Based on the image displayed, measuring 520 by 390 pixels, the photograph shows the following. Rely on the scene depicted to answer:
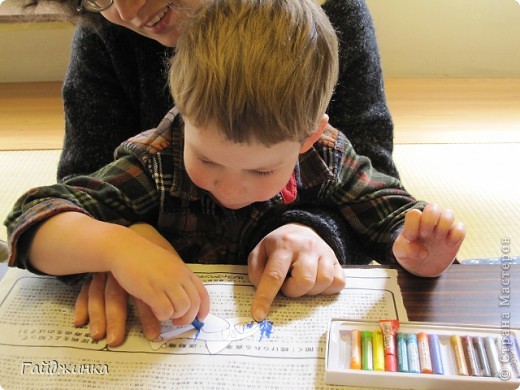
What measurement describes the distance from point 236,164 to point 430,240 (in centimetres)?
24

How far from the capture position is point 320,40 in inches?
21.6

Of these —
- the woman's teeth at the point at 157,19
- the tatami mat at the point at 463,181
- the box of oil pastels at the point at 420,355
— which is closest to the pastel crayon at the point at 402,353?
the box of oil pastels at the point at 420,355

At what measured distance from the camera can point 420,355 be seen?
1.58 ft

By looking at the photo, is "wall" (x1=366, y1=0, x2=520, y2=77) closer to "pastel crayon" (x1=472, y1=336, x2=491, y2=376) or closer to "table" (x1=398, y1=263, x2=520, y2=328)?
"table" (x1=398, y1=263, x2=520, y2=328)

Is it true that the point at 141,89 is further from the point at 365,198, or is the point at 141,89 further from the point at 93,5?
the point at 365,198

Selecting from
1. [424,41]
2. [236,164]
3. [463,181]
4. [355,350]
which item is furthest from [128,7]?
[424,41]

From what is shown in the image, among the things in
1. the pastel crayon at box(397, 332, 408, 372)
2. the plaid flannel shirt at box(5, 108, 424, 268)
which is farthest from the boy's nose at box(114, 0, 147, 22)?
the pastel crayon at box(397, 332, 408, 372)

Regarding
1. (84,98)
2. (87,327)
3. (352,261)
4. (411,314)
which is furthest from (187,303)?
(84,98)

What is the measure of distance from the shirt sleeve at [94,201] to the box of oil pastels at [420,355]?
309mm

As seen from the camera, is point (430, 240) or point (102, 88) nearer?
point (430, 240)

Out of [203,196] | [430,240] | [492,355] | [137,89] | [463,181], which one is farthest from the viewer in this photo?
[463,181]

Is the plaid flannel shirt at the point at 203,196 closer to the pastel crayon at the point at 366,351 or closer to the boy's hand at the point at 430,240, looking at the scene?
the boy's hand at the point at 430,240

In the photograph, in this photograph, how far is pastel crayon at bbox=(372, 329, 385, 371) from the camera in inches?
18.5

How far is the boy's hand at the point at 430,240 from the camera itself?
57 cm
